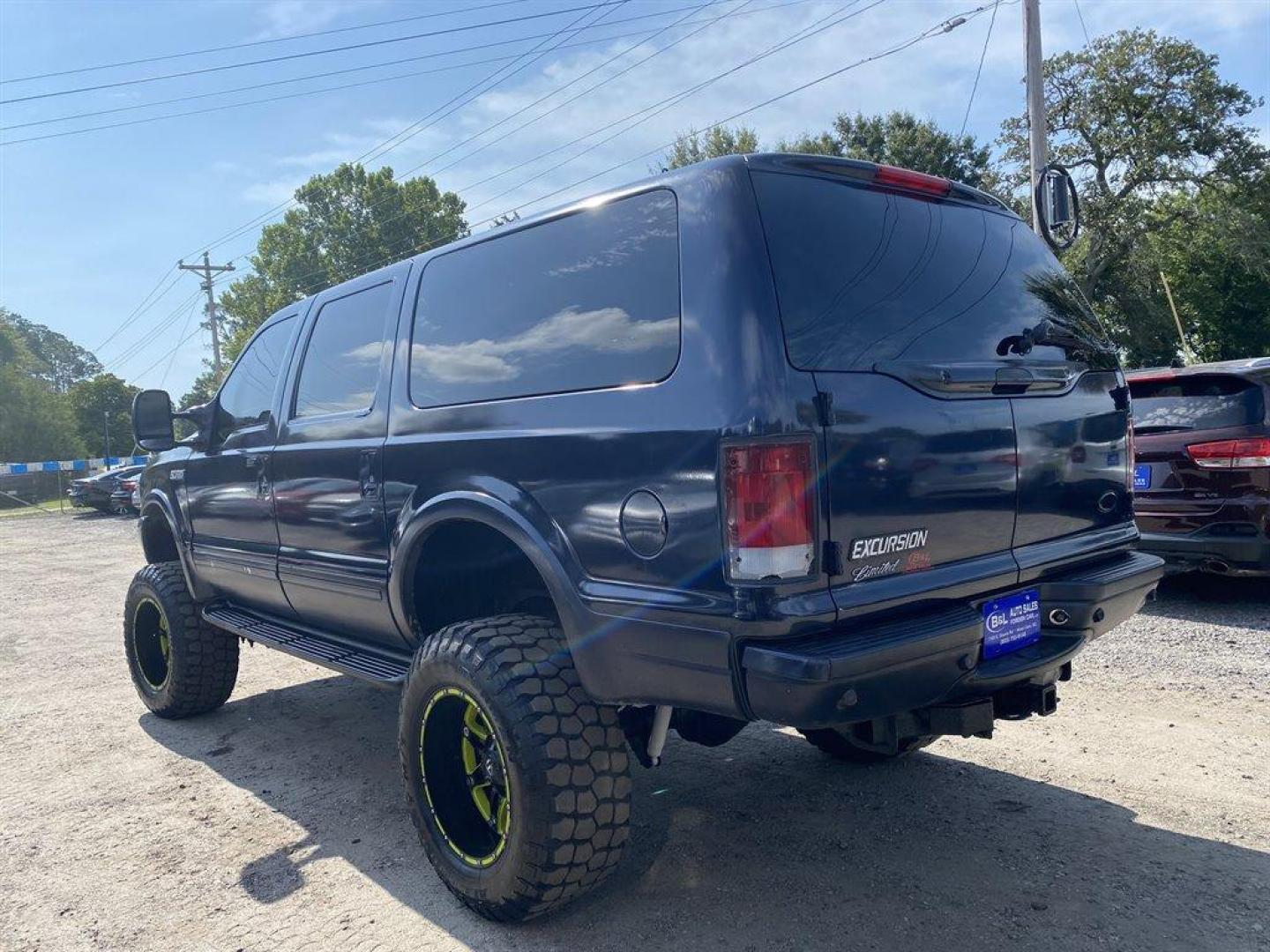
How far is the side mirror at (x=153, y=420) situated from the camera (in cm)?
464

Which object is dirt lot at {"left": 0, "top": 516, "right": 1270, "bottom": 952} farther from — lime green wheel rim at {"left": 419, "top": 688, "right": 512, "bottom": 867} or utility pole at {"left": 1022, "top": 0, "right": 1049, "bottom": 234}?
utility pole at {"left": 1022, "top": 0, "right": 1049, "bottom": 234}

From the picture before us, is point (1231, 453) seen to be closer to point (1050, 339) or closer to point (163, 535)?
point (1050, 339)

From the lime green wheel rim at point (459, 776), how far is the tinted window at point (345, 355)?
1.27m

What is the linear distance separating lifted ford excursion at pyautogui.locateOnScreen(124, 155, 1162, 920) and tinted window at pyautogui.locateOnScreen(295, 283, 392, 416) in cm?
11

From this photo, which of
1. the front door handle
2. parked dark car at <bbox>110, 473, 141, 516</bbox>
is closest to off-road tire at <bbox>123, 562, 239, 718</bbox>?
the front door handle

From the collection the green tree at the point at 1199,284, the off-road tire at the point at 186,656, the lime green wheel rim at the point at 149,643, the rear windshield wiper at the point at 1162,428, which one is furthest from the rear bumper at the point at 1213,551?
the green tree at the point at 1199,284

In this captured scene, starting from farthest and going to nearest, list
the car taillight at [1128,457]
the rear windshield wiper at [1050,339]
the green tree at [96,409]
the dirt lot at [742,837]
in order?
the green tree at [96,409] < the car taillight at [1128,457] < the rear windshield wiper at [1050,339] < the dirt lot at [742,837]

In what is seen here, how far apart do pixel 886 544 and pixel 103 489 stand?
2591 cm

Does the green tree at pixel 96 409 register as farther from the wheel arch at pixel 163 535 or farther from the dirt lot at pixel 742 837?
the dirt lot at pixel 742 837

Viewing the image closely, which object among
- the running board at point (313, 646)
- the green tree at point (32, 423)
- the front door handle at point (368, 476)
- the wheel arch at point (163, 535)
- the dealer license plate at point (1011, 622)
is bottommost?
the running board at point (313, 646)

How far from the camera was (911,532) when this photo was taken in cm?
236

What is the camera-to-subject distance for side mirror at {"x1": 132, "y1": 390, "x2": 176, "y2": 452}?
4.64m

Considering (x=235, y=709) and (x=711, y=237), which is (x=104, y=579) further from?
(x=711, y=237)

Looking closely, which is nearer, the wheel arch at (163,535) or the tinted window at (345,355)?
the tinted window at (345,355)
